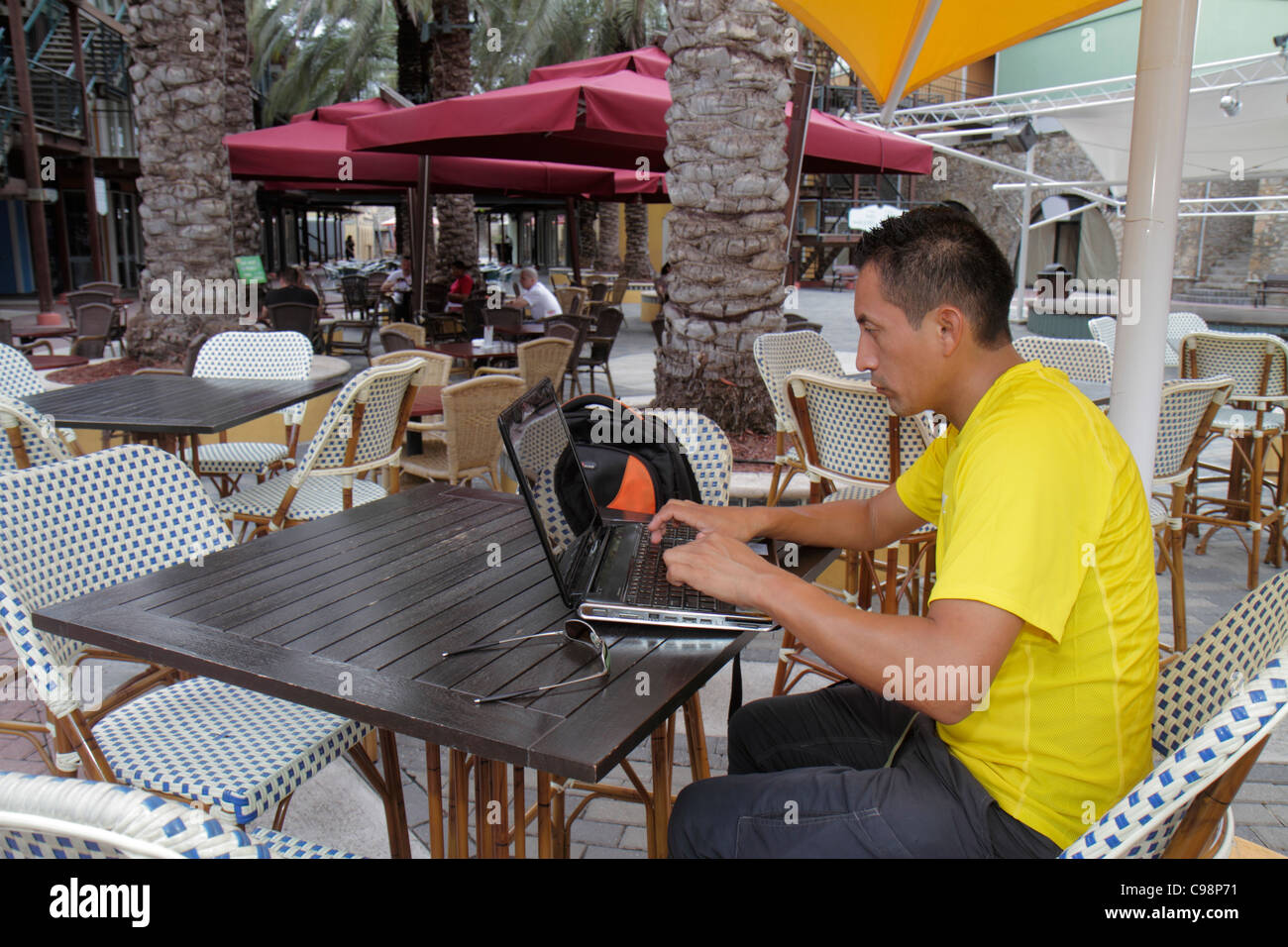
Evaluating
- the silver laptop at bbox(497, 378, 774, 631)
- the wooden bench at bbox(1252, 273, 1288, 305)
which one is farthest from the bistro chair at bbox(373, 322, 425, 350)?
the wooden bench at bbox(1252, 273, 1288, 305)

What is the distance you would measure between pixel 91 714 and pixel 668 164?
4247 millimetres

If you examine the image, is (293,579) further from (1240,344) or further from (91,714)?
(1240,344)

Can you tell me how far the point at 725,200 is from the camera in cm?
524

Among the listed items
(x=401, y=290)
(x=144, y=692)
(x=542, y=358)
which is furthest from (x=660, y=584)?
(x=401, y=290)

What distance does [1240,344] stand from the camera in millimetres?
5141

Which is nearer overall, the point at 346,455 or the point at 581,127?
the point at 346,455

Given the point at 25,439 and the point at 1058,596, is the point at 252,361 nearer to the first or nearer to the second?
the point at 25,439

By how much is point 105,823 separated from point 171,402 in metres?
3.61

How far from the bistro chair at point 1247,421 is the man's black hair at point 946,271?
3489mm

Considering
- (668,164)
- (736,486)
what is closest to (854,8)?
(668,164)

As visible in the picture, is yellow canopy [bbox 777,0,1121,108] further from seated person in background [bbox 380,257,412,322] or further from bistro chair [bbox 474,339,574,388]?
seated person in background [bbox 380,257,412,322]

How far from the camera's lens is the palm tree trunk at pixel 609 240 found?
26.3 meters

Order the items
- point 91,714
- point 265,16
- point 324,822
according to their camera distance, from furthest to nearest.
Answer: point 265,16
point 324,822
point 91,714
